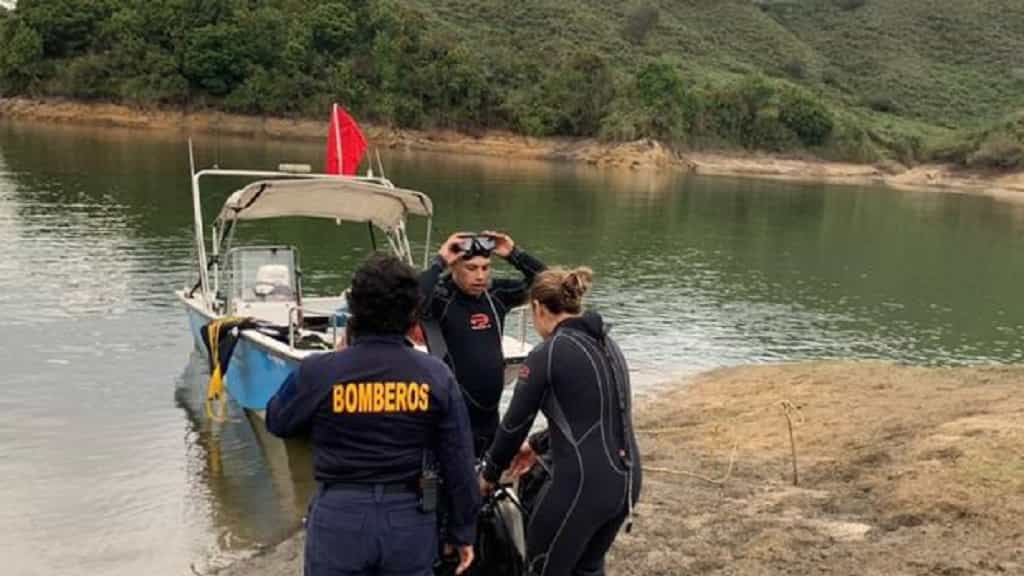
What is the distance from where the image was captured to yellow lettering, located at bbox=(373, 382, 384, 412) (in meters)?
3.31

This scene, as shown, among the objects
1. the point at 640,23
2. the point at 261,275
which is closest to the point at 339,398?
the point at 261,275

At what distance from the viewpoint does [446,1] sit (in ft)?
348

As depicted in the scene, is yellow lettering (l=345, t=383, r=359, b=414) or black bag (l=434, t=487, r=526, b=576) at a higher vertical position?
yellow lettering (l=345, t=383, r=359, b=414)

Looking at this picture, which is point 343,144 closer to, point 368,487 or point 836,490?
point 836,490

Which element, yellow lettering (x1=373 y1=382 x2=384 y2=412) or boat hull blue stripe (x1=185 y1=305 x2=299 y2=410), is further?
boat hull blue stripe (x1=185 y1=305 x2=299 y2=410)

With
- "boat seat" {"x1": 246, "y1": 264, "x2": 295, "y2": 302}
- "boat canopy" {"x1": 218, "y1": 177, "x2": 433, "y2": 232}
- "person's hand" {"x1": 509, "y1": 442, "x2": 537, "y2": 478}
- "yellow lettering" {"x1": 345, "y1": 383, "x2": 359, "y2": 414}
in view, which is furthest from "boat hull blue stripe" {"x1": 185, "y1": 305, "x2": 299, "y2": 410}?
"yellow lettering" {"x1": 345, "y1": 383, "x2": 359, "y2": 414}

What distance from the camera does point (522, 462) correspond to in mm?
4449

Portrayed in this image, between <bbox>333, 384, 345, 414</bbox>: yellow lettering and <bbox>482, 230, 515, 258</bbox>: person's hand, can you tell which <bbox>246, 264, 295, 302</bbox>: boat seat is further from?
<bbox>333, 384, 345, 414</bbox>: yellow lettering

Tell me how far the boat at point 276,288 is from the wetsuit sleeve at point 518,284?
4.19 meters

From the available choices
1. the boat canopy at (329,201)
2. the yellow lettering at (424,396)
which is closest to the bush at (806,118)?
the boat canopy at (329,201)

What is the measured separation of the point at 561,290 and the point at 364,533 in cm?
137

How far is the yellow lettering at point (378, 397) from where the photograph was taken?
3.31 m

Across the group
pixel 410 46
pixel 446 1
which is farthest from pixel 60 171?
pixel 446 1

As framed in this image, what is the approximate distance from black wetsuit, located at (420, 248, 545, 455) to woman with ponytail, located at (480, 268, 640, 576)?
103 centimetres
